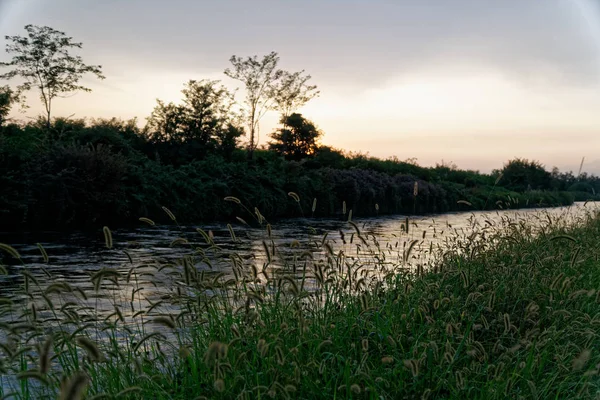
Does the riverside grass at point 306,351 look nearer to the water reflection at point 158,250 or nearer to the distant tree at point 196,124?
the water reflection at point 158,250

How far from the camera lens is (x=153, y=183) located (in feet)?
61.4

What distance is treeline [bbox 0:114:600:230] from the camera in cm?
1542

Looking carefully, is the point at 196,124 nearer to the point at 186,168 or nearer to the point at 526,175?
the point at 186,168

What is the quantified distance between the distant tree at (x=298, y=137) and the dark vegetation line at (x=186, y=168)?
90 mm

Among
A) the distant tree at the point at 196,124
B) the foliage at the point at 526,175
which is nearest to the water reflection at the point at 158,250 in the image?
the distant tree at the point at 196,124

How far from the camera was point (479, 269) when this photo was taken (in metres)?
5.85

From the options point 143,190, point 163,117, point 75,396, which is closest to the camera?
point 75,396

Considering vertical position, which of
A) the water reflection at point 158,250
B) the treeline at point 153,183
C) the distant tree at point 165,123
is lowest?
the water reflection at point 158,250

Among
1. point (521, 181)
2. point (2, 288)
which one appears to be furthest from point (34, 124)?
point (521, 181)

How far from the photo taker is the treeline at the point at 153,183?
50.6 feet

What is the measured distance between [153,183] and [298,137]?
17.9m

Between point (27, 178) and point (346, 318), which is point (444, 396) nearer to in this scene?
point (346, 318)

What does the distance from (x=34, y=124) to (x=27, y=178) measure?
1002 cm

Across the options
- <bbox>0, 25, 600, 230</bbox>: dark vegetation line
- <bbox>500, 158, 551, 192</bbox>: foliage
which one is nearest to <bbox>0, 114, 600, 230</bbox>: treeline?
<bbox>0, 25, 600, 230</bbox>: dark vegetation line
